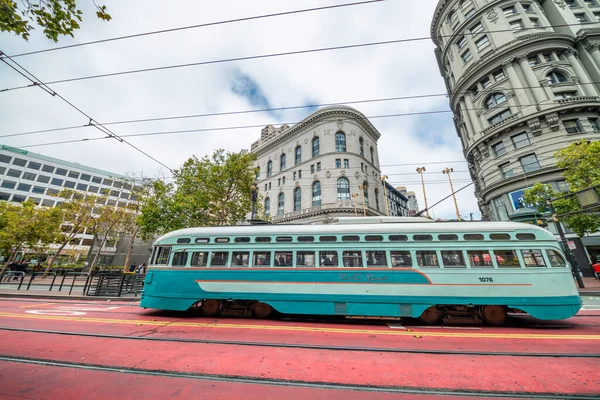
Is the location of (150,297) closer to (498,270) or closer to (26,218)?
(498,270)

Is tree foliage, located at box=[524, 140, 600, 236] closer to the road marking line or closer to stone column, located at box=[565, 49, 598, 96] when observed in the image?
stone column, located at box=[565, 49, 598, 96]

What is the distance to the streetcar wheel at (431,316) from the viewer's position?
6953mm

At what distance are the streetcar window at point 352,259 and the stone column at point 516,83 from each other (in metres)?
30.2

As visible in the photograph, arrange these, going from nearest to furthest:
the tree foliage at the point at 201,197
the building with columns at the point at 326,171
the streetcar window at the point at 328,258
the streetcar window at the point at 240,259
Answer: the streetcar window at the point at 328,258
the streetcar window at the point at 240,259
the tree foliage at the point at 201,197
the building with columns at the point at 326,171

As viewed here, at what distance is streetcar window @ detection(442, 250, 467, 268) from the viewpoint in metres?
6.98

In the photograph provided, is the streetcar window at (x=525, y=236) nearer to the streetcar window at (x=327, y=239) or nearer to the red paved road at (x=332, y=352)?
the red paved road at (x=332, y=352)

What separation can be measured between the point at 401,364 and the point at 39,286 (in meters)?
23.0

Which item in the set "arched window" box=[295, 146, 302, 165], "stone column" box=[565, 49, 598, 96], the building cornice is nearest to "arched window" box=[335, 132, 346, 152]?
the building cornice

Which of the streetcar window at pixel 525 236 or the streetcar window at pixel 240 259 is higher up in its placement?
the streetcar window at pixel 525 236

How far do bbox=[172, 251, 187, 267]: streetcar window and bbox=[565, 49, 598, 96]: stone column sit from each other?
3889 cm

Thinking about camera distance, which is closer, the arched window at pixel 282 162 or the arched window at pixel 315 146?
the arched window at pixel 315 146

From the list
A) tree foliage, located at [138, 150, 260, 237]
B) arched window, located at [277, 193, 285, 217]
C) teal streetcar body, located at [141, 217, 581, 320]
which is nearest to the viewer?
teal streetcar body, located at [141, 217, 581, 320]

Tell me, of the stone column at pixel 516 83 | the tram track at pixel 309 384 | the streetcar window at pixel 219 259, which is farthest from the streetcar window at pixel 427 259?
the stone column at pixel 516 83

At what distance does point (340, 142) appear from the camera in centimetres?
3956
